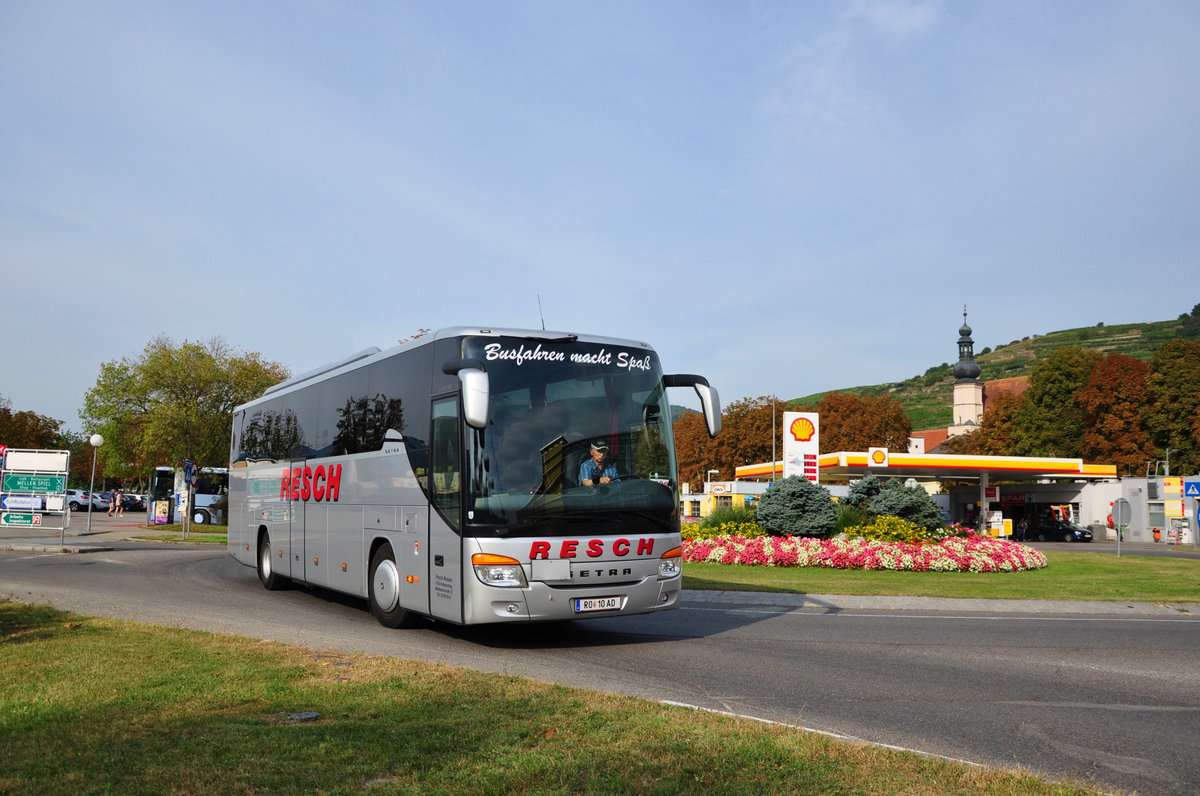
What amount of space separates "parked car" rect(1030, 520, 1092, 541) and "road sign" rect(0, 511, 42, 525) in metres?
54.0

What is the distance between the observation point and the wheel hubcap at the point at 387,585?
1144cm

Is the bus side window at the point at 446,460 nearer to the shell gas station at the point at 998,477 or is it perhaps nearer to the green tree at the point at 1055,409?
the shell gas station at the point at 998,477

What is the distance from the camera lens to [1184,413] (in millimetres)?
72562

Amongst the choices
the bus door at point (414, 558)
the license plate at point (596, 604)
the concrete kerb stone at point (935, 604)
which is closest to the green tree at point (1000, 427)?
the concrete kerb stone at point (935, 604)

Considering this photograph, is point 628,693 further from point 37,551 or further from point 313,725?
point 37,551

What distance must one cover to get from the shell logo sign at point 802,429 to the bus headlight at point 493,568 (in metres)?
21.5

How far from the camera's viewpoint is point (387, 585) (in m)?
11.6

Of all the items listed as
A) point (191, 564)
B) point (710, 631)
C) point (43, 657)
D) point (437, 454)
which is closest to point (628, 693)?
point (437, 454)

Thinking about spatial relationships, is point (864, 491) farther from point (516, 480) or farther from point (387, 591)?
point (516, 480)

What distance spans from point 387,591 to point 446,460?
246 cm

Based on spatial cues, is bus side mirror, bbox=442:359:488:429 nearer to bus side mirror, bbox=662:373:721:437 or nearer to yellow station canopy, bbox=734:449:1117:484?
bus side mirror, bbox=662:373:721:437

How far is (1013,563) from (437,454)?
1792cm

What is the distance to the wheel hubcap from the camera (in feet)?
37.5

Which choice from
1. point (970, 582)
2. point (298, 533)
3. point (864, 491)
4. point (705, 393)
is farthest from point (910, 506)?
point (298, 533)
